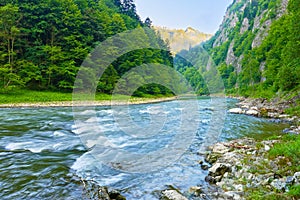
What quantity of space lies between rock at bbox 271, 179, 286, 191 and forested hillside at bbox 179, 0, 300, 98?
16.5m

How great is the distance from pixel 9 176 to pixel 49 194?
5.86ft

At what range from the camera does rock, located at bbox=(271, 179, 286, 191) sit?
185 inches

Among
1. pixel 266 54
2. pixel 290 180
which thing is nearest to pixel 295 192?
pixel 290 180

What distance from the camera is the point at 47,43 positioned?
36469mm

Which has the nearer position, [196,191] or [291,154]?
[196,191]

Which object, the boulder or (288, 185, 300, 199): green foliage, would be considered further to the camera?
the boulder

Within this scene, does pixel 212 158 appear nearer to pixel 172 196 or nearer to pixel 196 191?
pixel 196 191

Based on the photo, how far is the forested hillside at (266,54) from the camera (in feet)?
65.5

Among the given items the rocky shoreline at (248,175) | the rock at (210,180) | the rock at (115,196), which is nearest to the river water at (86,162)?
the rock at (210,180)

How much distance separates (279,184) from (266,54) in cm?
4699

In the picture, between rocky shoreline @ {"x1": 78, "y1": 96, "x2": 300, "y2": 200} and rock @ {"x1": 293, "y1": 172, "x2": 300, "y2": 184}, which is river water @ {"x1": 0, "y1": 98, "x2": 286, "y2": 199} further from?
rock @ {"x1": 293, "y1": 172, "x2": 300, "y2": 184}

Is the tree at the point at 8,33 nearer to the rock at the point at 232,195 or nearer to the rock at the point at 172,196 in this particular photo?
the rock at the point at 172,196

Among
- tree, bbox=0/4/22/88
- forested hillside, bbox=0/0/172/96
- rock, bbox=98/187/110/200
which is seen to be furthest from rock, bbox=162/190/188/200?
tree, bbox=0/4/22/88

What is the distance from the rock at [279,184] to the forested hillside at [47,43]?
2747 cm
